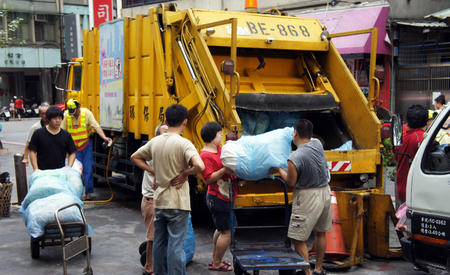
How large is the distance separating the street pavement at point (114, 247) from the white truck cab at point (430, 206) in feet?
2.33

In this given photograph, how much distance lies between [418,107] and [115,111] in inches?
177

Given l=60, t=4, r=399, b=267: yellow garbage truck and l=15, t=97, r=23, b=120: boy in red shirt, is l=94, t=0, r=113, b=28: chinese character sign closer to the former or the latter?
l=60, t=4, r=399, b=267: yellow garbage truck

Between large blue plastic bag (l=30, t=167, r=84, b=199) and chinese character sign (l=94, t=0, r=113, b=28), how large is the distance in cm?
885

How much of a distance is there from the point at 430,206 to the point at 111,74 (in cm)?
537

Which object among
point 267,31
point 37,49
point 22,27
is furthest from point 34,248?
point 22,27

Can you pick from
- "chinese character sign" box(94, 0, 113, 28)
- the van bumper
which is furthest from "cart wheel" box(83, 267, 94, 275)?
"chinese character sign" box(94, 0, 113, 28)

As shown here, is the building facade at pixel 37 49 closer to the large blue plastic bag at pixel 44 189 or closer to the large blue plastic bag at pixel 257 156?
the large blue plastic bag at pixel 44 189

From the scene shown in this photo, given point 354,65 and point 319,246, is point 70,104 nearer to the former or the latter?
point 319,246

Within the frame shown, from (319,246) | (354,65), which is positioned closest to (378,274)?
(319,246)

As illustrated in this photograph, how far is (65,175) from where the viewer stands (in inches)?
203

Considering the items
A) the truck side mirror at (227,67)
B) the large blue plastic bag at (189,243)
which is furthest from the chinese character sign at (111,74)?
the large blue plastic bag at (189,243)

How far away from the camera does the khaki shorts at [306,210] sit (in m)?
4.08

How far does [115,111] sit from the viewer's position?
7.62 m

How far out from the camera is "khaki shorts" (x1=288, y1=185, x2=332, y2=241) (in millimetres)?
4082
